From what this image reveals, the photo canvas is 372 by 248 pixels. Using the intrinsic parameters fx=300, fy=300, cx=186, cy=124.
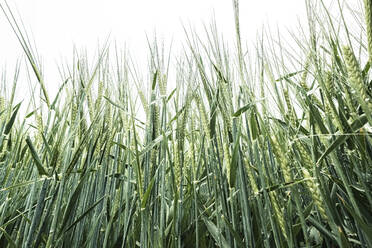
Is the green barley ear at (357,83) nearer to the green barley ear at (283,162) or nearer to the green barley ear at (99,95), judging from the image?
the green barley ear at (283,162)

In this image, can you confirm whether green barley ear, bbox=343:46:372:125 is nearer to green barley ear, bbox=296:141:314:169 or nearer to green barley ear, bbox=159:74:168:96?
green barley ear, bbox=296:141:314:169

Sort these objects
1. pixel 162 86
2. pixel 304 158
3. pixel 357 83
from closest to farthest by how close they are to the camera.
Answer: pixel 357 83 < pixel 304 158 < pixel 162 86

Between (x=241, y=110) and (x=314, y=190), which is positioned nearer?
(x=314, y=190)

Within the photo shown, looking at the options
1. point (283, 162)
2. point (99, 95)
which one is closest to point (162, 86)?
point (99, 95)

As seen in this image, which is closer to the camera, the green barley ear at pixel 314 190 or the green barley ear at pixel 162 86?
the green barley ear at pixel 314 190

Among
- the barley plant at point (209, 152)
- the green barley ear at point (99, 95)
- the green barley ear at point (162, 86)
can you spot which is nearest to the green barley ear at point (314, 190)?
the barley plant at point (209, 152)

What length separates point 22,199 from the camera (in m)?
0.96

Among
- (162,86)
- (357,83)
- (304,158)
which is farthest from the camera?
(162,86)

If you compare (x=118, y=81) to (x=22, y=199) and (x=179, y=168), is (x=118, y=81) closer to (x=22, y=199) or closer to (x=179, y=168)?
(x=179, y=168)

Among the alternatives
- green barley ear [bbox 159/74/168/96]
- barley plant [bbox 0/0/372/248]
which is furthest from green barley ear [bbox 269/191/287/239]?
green barley ear [bbox 159/74/168/96]

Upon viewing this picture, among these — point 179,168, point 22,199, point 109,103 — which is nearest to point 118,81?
point 109,103

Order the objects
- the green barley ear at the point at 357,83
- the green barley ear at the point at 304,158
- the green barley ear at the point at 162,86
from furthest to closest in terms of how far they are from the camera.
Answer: the green barley ear at the point at 162,86, the green barley ear at the point at 304,158, the green barley ear at the point at 357,83

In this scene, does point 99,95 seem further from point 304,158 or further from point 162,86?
point 304,158

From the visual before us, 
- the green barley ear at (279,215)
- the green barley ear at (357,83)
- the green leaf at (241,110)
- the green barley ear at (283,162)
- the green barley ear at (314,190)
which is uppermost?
the green leaf at (241,110)
